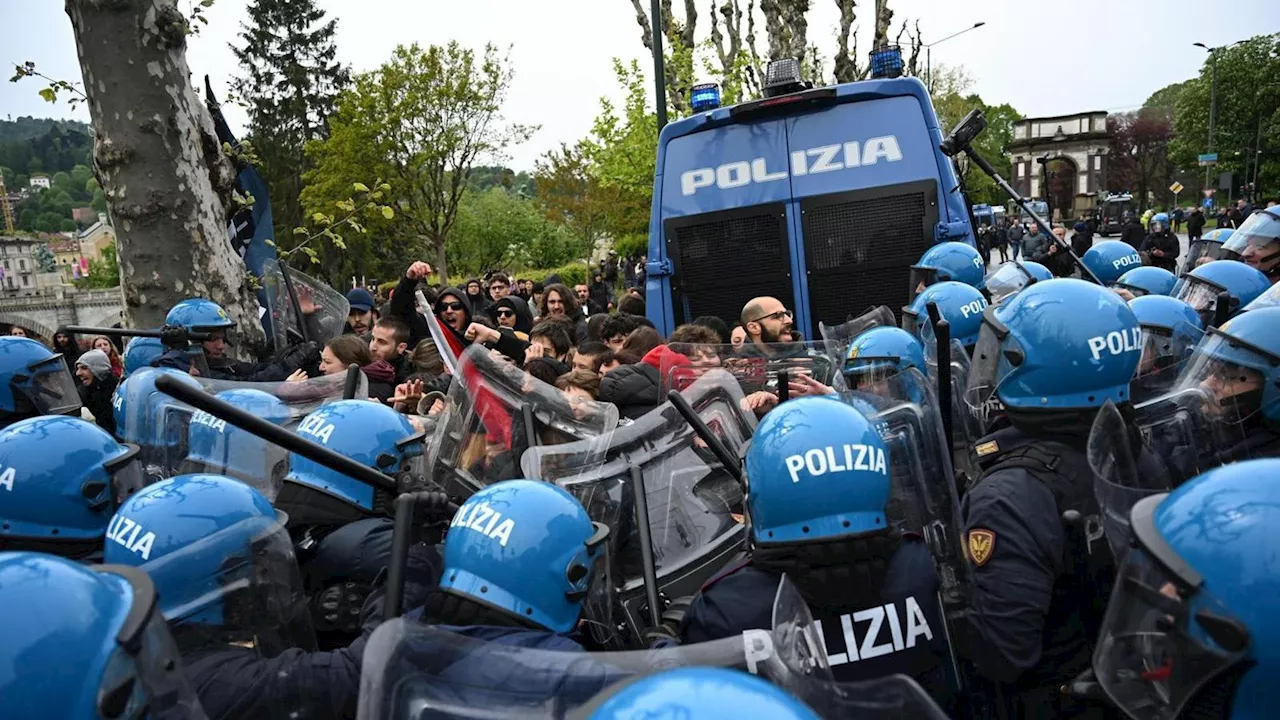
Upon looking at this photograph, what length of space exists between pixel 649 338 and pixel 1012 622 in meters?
3.52

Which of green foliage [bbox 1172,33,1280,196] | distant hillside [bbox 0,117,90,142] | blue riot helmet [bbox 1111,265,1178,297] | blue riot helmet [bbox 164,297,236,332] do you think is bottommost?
blue riot helmet [bbox 1111,265,1178,297]

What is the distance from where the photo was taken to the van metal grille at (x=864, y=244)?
6555 millimetres

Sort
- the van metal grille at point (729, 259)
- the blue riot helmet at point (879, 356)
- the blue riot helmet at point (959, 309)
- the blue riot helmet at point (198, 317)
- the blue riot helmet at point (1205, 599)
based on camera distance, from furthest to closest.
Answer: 1. the van metal grille at point (729, 259)
2. the blue riot helmet at point (198, 317)
3. the blue riot helmet at point (959, 309)
4. the blue riot helmet at point (879, 356)
5. the blue riot helmet at point (1205, 599)

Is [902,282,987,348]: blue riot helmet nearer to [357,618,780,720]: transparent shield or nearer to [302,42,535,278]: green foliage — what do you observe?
[357,618,780,720]: transparent shield

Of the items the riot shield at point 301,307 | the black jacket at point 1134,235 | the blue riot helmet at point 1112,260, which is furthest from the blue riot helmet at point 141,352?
the black jacket at point 1134,235

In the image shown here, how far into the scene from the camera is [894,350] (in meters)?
4.01

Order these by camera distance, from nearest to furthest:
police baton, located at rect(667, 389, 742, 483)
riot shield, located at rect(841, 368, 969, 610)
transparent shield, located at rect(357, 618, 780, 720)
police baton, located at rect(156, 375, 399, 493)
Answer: transparent shield, located at rect(357, 618, 780, 720) < police baton, located at rect(156, 375, 399, 493) < riot shield, located at rect(841, 368, 969, 610) < police baton, located at rect(667, 389, 742, 483)

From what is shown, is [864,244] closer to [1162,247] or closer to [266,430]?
[266,430]

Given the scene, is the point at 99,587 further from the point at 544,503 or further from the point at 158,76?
the point at 158,76

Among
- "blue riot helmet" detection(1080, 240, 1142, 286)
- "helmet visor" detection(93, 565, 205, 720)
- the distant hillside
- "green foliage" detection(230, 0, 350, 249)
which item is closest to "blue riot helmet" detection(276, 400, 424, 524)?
"helmet visor" detection(93, 565, 205, 720)

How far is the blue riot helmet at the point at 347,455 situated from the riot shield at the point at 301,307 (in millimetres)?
4220

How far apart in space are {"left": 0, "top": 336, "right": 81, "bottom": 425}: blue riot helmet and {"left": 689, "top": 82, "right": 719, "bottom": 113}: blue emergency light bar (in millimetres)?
4887

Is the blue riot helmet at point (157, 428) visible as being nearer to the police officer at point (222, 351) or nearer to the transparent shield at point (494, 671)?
the police officer at point (222, 351)

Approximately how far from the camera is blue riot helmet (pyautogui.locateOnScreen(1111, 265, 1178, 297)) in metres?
5.82
